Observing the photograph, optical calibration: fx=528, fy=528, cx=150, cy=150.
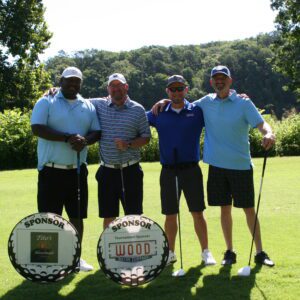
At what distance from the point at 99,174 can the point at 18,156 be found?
53.1 feet

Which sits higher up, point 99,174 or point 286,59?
point 286,59

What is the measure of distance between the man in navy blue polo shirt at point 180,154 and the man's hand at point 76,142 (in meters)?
0.93

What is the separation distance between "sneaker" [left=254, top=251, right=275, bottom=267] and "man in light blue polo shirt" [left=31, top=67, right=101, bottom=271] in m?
1.72

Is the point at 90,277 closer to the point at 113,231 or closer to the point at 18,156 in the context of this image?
the point at 113,231

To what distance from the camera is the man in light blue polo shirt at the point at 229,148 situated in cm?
539

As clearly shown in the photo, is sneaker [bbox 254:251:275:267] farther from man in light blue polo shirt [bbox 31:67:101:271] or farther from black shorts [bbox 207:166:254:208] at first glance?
man in light blue polo shirt [bbox 31:67:101:271]

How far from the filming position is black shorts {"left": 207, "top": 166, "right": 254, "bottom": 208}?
18.1 feet

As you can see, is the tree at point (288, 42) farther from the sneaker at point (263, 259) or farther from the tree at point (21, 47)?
the sneaker at point (263, 259)

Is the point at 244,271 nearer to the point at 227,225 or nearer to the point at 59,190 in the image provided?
the point at 227,225

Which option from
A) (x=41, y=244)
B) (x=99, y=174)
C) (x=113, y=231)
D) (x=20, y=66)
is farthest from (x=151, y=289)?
(x=20, y=66)

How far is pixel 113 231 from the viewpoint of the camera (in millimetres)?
4613

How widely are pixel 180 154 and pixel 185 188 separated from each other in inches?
15.1

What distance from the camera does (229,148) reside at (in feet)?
17.9

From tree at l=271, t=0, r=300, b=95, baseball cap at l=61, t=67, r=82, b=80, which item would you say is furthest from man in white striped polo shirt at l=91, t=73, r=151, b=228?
tree at l=271, t=0, r=300, b=95
